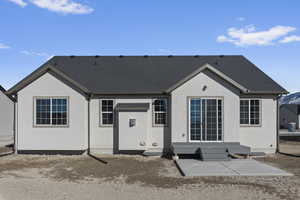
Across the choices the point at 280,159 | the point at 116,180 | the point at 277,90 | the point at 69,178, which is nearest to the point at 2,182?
the point at 69,178

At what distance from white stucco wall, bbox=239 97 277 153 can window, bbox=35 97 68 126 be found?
10159 millimetres

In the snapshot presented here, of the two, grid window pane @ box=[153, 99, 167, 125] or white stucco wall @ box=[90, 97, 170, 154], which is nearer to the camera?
grid window pane @ box=[153, 99, 167, 125]

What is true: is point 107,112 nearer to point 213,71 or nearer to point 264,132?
point 213,71

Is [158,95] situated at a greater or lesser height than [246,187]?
greater

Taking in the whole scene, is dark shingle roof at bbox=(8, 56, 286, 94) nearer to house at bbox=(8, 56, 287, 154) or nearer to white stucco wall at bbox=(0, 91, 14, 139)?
house at bbox=(8, 56, 287, 154)

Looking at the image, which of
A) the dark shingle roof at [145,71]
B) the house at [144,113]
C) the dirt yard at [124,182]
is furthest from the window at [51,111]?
the dirt yard at [124,182]

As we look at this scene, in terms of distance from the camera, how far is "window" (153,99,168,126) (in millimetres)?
16703

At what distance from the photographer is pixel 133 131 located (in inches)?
635

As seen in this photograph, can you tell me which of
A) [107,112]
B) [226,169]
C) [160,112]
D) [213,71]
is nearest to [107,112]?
[107,112]

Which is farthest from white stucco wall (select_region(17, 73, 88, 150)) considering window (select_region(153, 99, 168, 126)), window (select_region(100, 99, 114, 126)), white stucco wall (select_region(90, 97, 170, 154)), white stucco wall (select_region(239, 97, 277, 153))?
white stucco wall (select_region(239, 97, 277, 153))

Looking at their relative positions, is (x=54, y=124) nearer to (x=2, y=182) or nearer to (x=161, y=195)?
(x=2, y=182)

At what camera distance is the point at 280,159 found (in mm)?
14961

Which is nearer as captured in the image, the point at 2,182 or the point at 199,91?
the point at 2,182

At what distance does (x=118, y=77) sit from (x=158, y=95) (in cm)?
313
